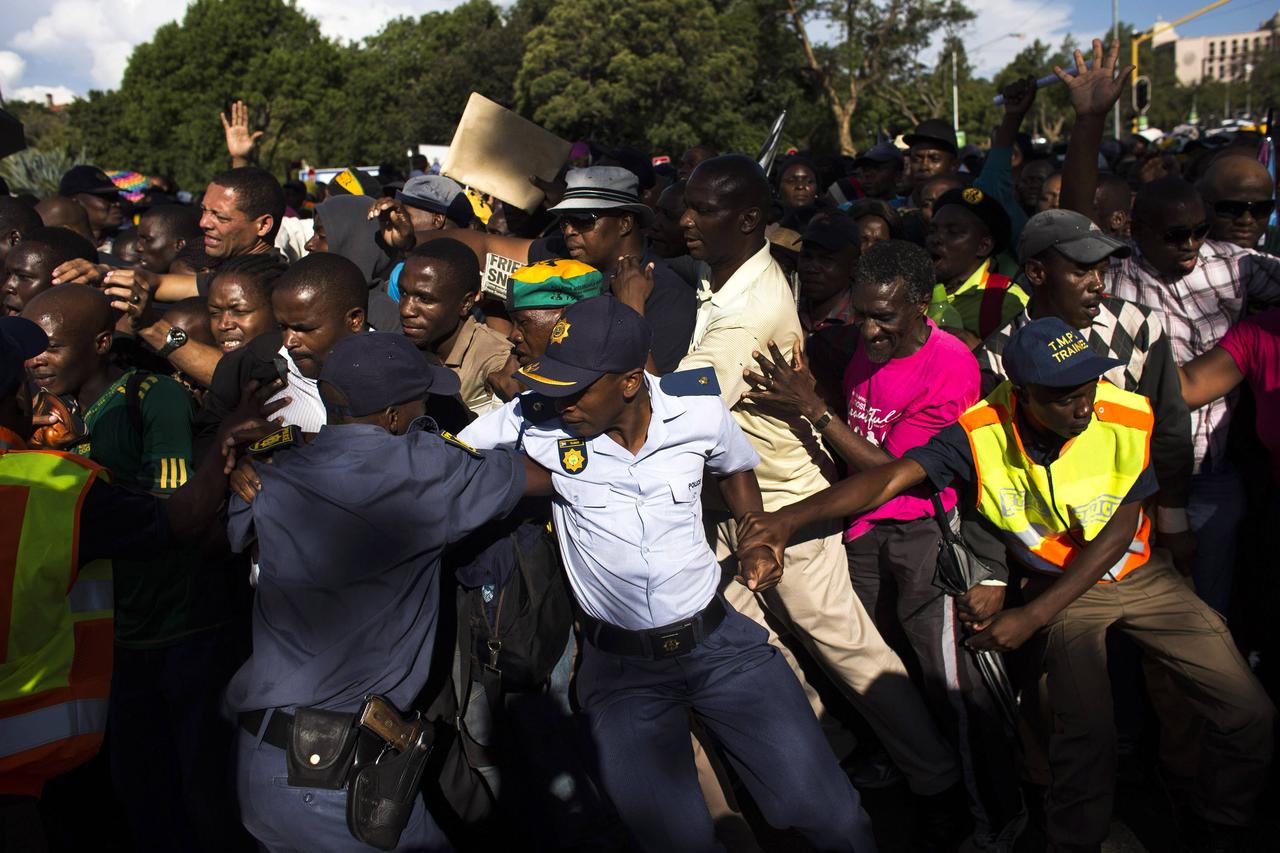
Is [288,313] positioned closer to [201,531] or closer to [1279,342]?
[201,531]

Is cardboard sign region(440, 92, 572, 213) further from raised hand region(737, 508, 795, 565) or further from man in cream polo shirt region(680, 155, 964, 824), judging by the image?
raised hand region(737, 508, 795, 565)

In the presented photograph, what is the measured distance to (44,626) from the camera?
256cm

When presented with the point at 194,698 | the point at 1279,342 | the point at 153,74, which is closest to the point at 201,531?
the point at 194,698

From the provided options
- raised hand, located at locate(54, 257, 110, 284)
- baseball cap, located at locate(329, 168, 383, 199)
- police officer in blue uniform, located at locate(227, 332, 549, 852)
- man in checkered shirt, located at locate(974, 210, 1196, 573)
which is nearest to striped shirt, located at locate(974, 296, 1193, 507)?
man in checkered shirt, located at locate(974, 210, 1196, 573)

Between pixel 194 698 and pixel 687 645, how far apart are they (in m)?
1.78

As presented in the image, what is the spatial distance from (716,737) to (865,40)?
42.7m

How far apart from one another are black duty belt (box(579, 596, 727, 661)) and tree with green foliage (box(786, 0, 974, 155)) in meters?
39.8

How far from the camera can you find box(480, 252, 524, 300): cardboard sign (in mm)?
4504

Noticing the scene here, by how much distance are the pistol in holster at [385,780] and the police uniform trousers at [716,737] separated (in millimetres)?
562

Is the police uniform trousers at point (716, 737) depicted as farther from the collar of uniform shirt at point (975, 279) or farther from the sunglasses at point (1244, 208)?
the sunglasses at point (1244, 208)

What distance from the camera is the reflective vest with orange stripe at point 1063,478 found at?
3.21 metres

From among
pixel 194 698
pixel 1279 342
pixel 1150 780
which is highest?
pixel 1279 342

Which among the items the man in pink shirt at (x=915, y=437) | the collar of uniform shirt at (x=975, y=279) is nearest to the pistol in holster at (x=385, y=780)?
the man in pink shirt at (x=915, y=437)

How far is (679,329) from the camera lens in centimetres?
382
